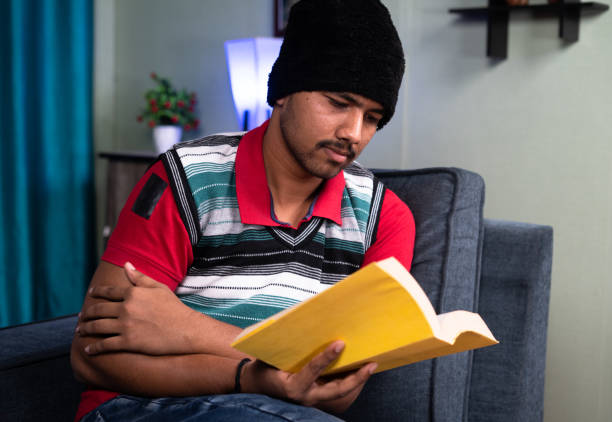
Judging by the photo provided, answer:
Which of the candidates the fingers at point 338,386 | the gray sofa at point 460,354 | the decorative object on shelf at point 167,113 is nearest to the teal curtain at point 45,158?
the decorative object on shelf at point 167,113

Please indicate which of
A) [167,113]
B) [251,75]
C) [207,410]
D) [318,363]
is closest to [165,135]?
[167,113]

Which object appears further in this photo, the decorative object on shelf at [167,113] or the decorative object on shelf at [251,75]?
the decorative object on shelf at [167,113]

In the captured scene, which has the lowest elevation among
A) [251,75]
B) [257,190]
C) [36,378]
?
[36,378]

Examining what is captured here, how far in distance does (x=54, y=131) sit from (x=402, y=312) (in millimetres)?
2546

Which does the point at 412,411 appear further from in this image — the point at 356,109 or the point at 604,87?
the point at 604,87

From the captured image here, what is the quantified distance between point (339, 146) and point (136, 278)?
16.4 inches

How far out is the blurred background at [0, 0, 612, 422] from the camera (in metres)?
1.69

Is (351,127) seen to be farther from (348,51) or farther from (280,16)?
(280,16)

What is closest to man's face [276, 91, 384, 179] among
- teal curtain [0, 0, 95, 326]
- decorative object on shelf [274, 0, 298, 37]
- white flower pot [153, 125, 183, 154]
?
decorative object on shelf [274, 0, 298, 37]

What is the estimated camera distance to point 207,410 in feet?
2.72

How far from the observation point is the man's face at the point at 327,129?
108 centimetres

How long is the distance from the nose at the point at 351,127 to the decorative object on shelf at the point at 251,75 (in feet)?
3.63

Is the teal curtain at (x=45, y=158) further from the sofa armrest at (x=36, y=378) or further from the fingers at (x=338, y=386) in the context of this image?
the fingers at (x=338, y=386)

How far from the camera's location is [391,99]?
1.11 metres
